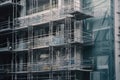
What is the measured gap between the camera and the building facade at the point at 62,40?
11734mm

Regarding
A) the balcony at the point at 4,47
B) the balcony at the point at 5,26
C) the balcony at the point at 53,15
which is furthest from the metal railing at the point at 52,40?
the balcony at the point at 5,26

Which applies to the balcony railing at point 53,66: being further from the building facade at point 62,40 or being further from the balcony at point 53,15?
the balcony at point 53,15

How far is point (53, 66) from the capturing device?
40.9ft

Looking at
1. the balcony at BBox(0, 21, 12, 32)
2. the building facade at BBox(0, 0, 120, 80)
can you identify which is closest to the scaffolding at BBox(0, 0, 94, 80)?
the building facade at BBox(0, 0, 120, 80)

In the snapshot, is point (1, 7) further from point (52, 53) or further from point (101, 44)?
point (101, 44)

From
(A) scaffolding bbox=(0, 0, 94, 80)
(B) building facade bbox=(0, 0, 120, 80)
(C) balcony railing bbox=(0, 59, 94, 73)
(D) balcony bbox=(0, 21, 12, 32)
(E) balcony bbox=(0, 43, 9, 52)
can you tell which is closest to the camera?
(B) building facade bbox=(0, 0, 120, 80)

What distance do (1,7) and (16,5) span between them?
107cm

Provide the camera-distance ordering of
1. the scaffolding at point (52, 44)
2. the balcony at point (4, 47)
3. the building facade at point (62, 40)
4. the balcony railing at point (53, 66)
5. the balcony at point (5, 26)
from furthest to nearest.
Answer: the balcony at point (5, 26) < the balcony at point (4, 47) < the scaffolding at point (52, 44) < the balcony railing at point (53, 66) < the building facade at point (62, 40)

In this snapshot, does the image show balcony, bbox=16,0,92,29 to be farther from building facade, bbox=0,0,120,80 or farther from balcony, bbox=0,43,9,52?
balcony, bbox=0,43,9,52

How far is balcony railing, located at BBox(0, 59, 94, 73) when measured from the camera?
39.2 ft

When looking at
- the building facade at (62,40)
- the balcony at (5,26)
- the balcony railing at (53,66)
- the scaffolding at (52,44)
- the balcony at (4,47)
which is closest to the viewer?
the building facade at (62,40)

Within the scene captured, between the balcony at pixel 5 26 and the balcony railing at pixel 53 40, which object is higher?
the balcony at pixel 5 26

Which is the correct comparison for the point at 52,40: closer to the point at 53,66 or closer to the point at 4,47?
the point at 53,66

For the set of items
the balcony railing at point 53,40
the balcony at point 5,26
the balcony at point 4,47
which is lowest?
the balcony at point 4,47
